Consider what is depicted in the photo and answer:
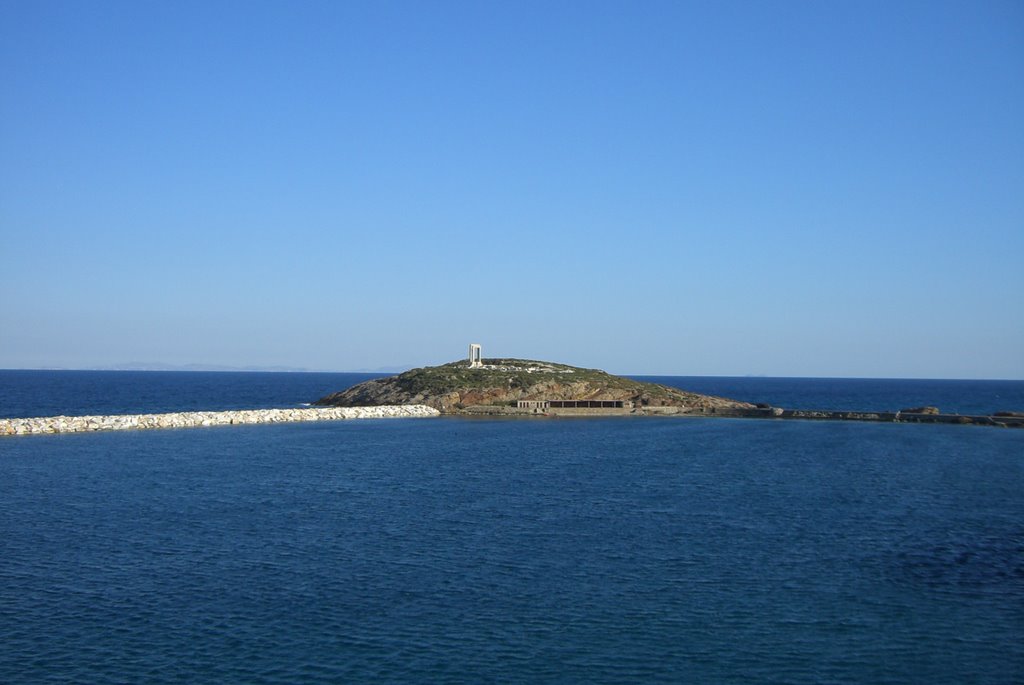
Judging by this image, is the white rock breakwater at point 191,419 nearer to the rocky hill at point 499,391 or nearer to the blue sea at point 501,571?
the rocky hill at point 499,391

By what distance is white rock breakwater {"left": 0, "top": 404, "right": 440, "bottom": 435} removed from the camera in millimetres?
79438

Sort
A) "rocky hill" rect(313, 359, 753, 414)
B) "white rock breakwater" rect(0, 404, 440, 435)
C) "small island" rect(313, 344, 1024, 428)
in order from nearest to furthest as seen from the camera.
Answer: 1. "white rock breakwater" rect(0, 404, 440, 435)
2. "small island" rect(313, 344, 1024, 428)
3. "rocky hill" rect(313, 359, 753, 414)

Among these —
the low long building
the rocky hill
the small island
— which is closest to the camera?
the small island

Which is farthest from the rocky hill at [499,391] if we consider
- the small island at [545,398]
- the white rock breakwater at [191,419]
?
the white rock breakwater at [191,419]

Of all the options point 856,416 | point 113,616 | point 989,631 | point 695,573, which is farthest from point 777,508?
point 856,416

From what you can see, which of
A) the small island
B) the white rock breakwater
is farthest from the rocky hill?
the white rock breakwater

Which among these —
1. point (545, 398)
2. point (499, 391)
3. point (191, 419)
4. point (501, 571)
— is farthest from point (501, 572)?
point (545, 398)

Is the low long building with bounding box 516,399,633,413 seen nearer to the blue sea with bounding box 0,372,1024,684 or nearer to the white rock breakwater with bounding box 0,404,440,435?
the white rock breakwater with bounding box 0,404,440,435

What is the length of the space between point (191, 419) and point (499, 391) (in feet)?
148

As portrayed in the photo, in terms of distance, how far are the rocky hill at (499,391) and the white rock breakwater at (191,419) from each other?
5.72 metres

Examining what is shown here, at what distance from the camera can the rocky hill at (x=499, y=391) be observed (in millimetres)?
120562

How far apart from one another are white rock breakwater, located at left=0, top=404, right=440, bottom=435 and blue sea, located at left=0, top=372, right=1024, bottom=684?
17.5 m

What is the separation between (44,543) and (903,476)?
2072 inches

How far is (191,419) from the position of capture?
299 ft
